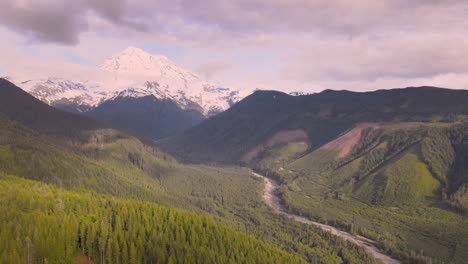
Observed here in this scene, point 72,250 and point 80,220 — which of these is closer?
point 72,250

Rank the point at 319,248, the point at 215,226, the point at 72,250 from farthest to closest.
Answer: the point at 319,248 → the point at 215,226 → the point at 72,250

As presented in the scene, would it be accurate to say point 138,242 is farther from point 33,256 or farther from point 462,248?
point 462,248

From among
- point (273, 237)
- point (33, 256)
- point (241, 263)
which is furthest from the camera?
point (273, 237)

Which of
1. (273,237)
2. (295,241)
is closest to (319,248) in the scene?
(295,241)

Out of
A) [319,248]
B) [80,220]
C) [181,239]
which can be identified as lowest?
[319,248]

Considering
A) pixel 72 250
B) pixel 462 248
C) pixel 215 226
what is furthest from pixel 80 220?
pixel 462 248

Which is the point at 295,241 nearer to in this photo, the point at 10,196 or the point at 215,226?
the point at 215,226

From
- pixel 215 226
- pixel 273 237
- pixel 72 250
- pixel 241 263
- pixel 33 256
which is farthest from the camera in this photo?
pixel 273 237

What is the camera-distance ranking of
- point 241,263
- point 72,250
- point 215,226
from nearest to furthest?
point 72,250
point 241,263
point 215,226

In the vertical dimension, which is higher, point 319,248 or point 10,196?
point 10,196
